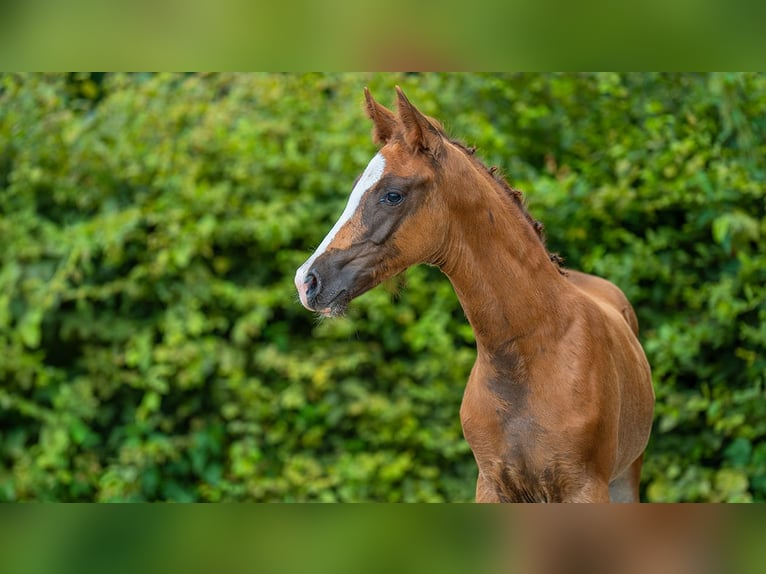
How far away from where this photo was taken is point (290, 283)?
5.07m

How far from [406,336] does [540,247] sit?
9.64 ft

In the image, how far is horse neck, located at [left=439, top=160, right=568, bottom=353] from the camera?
A: 2.01 m

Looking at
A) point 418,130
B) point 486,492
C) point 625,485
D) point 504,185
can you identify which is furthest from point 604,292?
point 418,130

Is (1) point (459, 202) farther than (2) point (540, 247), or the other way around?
(2) point (540, 247)

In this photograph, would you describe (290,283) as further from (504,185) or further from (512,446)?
(512,446)

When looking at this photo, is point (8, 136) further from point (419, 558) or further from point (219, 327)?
point (419, 558)

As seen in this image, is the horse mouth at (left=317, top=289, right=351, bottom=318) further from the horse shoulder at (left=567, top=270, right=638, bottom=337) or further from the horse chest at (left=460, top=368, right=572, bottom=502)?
the horse shoulder at (left=567, top=270, right=638, bottom=337)

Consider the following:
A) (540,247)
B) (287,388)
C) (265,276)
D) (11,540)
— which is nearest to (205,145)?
(265,276)

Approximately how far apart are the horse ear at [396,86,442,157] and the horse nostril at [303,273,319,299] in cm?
35

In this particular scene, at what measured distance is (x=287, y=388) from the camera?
5121mm

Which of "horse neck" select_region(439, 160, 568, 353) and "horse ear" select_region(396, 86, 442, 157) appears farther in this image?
"horse neck" select_region(439, 160, 568, 353)

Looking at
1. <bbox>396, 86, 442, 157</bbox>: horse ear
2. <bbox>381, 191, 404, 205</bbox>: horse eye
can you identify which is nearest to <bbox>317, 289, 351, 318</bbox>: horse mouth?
<bbox>381, 191, 404, 205</bbox>: horse eye

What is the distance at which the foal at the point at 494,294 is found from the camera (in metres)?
1.92

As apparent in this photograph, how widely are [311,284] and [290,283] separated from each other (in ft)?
10.6
